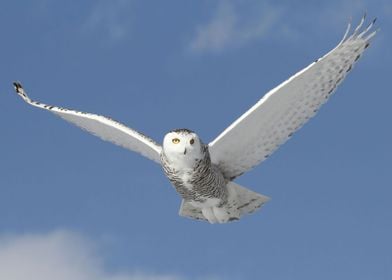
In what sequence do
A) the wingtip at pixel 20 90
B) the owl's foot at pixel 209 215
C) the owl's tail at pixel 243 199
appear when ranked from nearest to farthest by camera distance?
the owl's foot at pixel 209 215 → the owl's tail at pixel 243 199 → the wingtip at pixel 20 90

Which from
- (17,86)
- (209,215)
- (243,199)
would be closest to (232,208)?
(243,199)

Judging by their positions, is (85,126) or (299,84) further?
(85,126)

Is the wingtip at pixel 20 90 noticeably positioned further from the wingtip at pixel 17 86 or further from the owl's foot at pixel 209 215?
the owl's foot at pixel 209 215

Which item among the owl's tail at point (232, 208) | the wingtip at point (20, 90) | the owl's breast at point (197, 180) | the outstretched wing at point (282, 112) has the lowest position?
the owl's breast at point (197, 180)

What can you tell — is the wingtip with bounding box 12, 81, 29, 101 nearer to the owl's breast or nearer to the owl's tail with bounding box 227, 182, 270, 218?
the owl's breast

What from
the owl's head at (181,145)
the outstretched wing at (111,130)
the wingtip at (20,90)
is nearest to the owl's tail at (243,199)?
the outstretched wing at (111,130)

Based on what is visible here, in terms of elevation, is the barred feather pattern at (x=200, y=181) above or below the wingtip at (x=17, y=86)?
below

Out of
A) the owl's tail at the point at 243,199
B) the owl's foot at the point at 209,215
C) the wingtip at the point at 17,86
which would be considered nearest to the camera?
the owl's foot at the point at 209,215

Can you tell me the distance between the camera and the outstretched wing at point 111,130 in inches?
848

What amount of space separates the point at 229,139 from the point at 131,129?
189cm

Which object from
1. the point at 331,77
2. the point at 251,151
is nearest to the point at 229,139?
the point at 251,151

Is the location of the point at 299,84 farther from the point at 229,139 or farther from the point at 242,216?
the point at 242,216

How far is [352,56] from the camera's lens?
20.2 meters

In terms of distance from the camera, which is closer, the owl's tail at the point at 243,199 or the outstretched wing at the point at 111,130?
the outstretched wing at the point at 111,130
